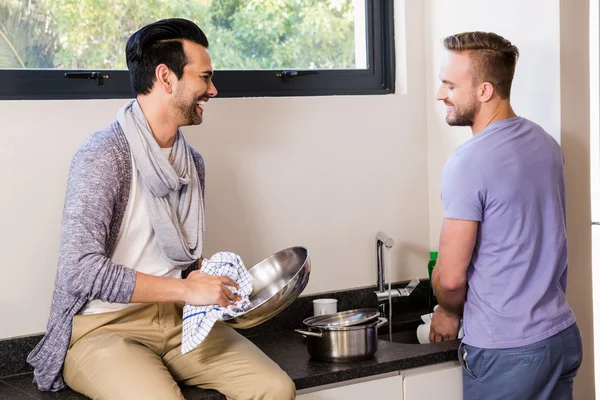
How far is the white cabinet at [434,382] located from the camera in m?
2.45

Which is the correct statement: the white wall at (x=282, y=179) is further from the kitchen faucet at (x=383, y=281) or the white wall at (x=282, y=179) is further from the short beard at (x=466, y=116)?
the short beard at (x=466, y=116)

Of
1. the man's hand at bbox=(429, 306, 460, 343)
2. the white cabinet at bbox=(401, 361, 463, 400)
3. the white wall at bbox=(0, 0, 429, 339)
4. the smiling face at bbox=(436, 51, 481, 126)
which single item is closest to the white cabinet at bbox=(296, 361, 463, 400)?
the white cabinet at bbox=(401, 361, 463, 400)

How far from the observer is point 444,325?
8.52 feet

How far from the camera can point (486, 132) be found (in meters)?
2.34

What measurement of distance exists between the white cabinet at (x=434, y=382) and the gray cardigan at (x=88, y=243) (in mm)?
830

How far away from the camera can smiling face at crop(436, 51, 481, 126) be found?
2398mm

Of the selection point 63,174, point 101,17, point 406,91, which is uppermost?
point 101,17

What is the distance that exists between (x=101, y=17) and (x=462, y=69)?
1035mm

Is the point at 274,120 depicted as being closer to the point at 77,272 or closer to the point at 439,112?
the point at 439,112

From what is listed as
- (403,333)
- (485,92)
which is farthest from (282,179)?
(485,92)

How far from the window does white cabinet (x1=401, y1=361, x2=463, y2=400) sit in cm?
98

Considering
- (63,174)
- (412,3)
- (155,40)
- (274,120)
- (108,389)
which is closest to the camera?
(108,389)

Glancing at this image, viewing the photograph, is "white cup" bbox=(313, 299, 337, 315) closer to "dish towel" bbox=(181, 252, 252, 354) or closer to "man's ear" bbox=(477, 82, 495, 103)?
"dish towel" bbox=(181, 252, 252, 354)

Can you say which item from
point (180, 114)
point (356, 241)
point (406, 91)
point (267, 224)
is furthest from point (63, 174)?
point (406, 91)
